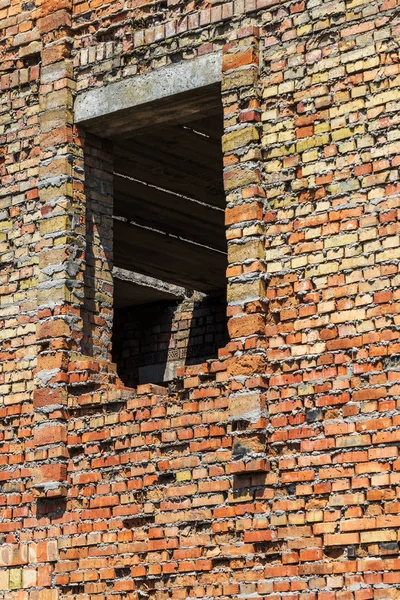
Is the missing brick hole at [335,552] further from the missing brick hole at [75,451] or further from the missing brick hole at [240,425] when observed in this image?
the missing brick hole at [75,451]

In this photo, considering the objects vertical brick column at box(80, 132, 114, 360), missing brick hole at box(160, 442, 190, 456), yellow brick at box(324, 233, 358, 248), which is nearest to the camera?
yellow brick at box(324, 233, 358, 248)

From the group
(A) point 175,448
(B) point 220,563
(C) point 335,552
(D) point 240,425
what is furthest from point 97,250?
A: (C) point 335,552

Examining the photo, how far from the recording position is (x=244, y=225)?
841 centimetres

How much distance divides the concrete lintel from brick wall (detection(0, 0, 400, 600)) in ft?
0.33

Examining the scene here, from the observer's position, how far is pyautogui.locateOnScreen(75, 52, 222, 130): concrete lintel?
28.9 ft

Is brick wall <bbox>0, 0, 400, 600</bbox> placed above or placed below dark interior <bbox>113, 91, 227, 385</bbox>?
below

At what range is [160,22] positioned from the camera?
9164 millimetres

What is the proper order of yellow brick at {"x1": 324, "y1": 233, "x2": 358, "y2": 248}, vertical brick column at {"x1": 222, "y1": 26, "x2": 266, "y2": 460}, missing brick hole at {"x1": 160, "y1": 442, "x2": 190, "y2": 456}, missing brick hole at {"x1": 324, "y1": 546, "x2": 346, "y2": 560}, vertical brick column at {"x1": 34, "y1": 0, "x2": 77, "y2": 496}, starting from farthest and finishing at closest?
vertical brick column at {"x1": 34, "y1": 0, "x2": 77, "y2": 496} → missing brick hole at {"x1": 160, "y1": 442, "x2": 190, "y2": 456} → vertical brick column at {"x1": 222, "y1": 26, "x2": 266, "y2": 460} → yellow brick at {"x1": 324, "y1": 233, "x2": 358, "y2": 248} → missing brick hole at {"x1": 324, "y1": 546, "x2": 346, "y2": 560}

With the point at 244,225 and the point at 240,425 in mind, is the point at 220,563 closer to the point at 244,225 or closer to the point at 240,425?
the point at 240,425

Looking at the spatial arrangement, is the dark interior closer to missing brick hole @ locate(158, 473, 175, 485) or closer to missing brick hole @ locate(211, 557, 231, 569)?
missing brick hole @ locate(158, 473, 175, 485)

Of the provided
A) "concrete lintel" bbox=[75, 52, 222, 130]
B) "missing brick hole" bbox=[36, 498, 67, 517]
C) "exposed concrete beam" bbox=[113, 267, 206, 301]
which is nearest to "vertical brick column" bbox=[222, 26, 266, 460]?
"concrete lintel" bbox=[75, 52, 222, 130]

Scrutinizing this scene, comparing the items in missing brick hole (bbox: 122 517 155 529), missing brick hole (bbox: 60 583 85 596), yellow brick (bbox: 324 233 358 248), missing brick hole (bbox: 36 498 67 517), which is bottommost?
missing brick hole (bbox: 60 583 85 596)

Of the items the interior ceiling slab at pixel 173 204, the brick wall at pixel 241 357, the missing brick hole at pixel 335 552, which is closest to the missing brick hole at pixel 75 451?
the brick wall at pixel 241 357

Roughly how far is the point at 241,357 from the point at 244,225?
80cm
